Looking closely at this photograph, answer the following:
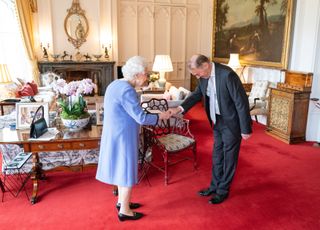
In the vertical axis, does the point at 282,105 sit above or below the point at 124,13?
below

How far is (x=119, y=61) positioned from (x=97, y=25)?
4.24ft

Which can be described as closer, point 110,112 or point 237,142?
point 110,112

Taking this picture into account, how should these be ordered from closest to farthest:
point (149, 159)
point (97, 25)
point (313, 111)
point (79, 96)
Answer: point (79, 96) < point (149, 159) < point (313, 111) < point (97, 25)

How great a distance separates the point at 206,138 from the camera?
5508mm

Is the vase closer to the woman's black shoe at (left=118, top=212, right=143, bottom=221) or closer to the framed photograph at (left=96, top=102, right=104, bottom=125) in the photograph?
the framed photograph at (left=96, top=102, right=104, bottom=125)

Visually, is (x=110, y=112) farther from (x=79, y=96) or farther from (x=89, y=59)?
(x=89, y=59)

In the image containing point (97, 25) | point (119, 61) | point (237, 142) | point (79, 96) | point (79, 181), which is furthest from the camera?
point (119, 61)

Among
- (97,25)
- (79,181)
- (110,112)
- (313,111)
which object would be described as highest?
(97,25)

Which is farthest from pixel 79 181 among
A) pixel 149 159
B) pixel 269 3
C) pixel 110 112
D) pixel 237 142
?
pixel 269 3

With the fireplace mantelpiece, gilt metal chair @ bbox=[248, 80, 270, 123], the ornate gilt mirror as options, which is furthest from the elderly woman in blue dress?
the ornate gilt mirror

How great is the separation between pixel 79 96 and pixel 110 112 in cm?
107

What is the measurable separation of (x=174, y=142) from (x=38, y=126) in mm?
1667

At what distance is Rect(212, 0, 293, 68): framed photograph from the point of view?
19.4 ft

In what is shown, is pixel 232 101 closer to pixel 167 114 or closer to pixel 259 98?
pixel 167 114
